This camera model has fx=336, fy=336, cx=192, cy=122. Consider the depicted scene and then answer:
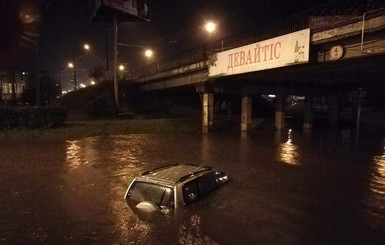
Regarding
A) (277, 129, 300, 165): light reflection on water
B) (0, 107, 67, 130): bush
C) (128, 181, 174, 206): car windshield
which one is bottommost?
(277, 129, 300, 165): light reflection on water

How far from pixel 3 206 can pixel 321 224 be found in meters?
9.01

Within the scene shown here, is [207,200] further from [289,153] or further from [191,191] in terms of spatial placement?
[289,153]

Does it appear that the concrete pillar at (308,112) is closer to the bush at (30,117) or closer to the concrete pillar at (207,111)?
the concrete pillar at (207,111)

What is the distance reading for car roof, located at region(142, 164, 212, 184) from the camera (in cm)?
907

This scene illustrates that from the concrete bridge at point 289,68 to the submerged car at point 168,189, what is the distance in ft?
35.7

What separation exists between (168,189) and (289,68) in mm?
14928

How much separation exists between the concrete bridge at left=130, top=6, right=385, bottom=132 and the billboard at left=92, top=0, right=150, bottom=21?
7169 millimetres

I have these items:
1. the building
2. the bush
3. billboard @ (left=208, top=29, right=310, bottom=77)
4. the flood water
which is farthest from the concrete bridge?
the building

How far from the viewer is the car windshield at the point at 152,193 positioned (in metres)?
8.78

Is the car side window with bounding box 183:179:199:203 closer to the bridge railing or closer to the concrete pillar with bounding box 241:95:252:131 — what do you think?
the bridge railing

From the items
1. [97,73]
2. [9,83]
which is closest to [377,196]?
[97,73]

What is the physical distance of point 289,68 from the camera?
21.1 metres

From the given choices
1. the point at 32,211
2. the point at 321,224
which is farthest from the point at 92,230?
the point at 321,224

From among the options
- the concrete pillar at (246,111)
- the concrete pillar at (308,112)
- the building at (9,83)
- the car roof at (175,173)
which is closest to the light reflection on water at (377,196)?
the car roof at (175,173)
